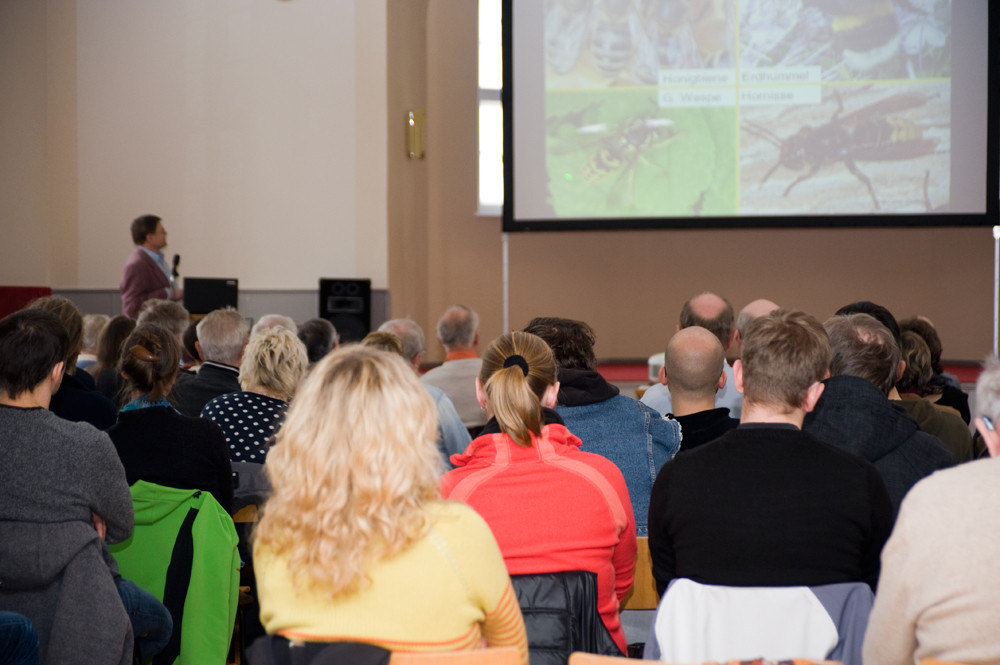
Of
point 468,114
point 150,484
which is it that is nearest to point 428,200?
point 468,114

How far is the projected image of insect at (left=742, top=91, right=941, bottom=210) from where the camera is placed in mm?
7527

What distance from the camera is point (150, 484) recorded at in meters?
2.45

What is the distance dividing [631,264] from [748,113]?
184 centimetres

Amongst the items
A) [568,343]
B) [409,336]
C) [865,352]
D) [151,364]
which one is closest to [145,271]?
[409,336]

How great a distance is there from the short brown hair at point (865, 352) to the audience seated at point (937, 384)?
1130 millimetres

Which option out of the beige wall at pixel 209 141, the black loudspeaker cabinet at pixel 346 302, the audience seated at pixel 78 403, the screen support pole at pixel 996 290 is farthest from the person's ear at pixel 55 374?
the screen support pole at pixel 996 290

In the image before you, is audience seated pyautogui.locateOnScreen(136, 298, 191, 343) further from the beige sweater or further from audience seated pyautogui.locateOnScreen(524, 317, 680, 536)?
the beige sweater

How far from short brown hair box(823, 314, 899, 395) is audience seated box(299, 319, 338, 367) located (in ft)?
8.39

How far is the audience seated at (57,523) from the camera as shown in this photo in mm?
2043

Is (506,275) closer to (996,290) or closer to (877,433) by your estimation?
(996,290)

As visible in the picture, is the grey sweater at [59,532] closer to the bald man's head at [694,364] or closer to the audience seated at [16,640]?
the audience seated at [16,640]

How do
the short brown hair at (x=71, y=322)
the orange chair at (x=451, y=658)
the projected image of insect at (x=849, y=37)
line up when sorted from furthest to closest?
the projected image of insect at (x=849, y=37) → the short brown hair at (x=71, y=322) → the orange chair at (x=451, y=658)

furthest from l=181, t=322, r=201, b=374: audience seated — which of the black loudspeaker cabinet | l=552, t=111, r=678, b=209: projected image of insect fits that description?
l=552, t=111, r=678, b=209: projected image of insect

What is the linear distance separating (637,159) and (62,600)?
645 cm
